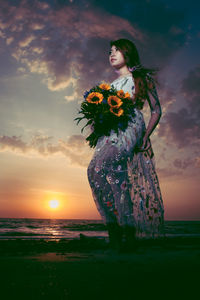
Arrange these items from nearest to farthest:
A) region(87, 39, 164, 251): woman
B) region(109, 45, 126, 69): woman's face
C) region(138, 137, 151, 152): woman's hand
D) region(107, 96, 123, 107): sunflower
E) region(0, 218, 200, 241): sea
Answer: region(87, 39, 164, 251): woman, region(107, 96, 123, 107): sunflower, region(138, 137, 151, 152): woman's hand, region(109, 45, 126, 69): woman's face, region(0, 218, 200, 241): sea

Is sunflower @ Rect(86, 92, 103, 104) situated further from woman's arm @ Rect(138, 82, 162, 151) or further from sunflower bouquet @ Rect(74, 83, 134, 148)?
woman's arm @ Rect(138, 82, 162, 151)

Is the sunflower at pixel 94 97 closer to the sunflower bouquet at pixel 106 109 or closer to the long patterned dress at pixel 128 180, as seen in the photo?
the sunflower bouquet at pixel 106 109

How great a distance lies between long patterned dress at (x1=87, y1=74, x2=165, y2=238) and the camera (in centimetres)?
400

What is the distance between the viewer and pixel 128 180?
4.25 m

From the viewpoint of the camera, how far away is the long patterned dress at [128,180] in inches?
157

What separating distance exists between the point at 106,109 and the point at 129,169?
95 cm

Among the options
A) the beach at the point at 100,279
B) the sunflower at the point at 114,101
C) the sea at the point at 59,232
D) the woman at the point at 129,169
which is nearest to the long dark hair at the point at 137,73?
the woman at the point at 129,169

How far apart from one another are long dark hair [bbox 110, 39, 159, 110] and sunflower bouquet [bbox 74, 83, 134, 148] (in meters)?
0.23

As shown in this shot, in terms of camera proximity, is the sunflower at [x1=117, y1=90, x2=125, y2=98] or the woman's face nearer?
the sunflower at [x1=117, y1=90, x2=125, y2=98]

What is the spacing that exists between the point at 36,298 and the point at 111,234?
249 centimetres

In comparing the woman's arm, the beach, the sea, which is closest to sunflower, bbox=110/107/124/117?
the woman's arm


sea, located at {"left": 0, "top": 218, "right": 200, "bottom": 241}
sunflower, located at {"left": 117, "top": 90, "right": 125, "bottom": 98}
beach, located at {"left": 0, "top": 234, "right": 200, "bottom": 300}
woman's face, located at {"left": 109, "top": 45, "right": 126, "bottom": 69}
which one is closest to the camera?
beach, located at {"left": 0, "top": 234, "right": 200, "bottom": 300}

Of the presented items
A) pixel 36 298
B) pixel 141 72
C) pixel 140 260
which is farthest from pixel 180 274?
pixel 141 72

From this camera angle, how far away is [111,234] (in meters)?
3.84
